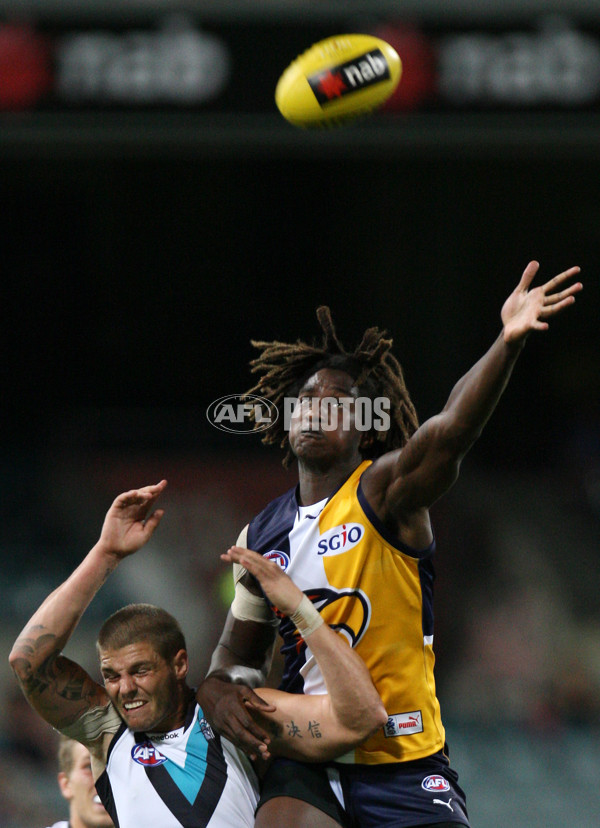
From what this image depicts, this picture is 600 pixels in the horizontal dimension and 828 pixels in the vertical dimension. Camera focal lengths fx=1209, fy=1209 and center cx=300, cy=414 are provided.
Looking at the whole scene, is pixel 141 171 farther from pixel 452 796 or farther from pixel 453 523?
→ pixel 452 796

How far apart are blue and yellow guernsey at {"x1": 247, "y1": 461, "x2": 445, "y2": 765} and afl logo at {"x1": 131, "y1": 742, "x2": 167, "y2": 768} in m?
0.51

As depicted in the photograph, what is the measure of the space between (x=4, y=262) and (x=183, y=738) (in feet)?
27.5

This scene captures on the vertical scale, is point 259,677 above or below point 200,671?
above

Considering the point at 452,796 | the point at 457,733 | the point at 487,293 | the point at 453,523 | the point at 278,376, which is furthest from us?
the point at 487,293

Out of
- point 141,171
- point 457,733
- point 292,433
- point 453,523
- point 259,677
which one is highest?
point 141,171

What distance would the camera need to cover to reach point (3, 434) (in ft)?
36.3

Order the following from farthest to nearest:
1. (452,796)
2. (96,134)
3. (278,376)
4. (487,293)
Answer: (487,293)
(96,134)
(278,376)
(452,796)

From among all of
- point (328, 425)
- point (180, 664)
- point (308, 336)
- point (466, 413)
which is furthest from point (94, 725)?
point (308, 336)

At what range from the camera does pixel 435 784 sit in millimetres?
3854

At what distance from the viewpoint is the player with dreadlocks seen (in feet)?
11.9

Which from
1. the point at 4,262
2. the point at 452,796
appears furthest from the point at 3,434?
the point at 452,796

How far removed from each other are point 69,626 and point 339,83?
7.36ft

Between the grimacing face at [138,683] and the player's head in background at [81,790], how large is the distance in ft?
3.03

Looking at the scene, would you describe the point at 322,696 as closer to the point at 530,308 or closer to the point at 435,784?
the point at 435,784
